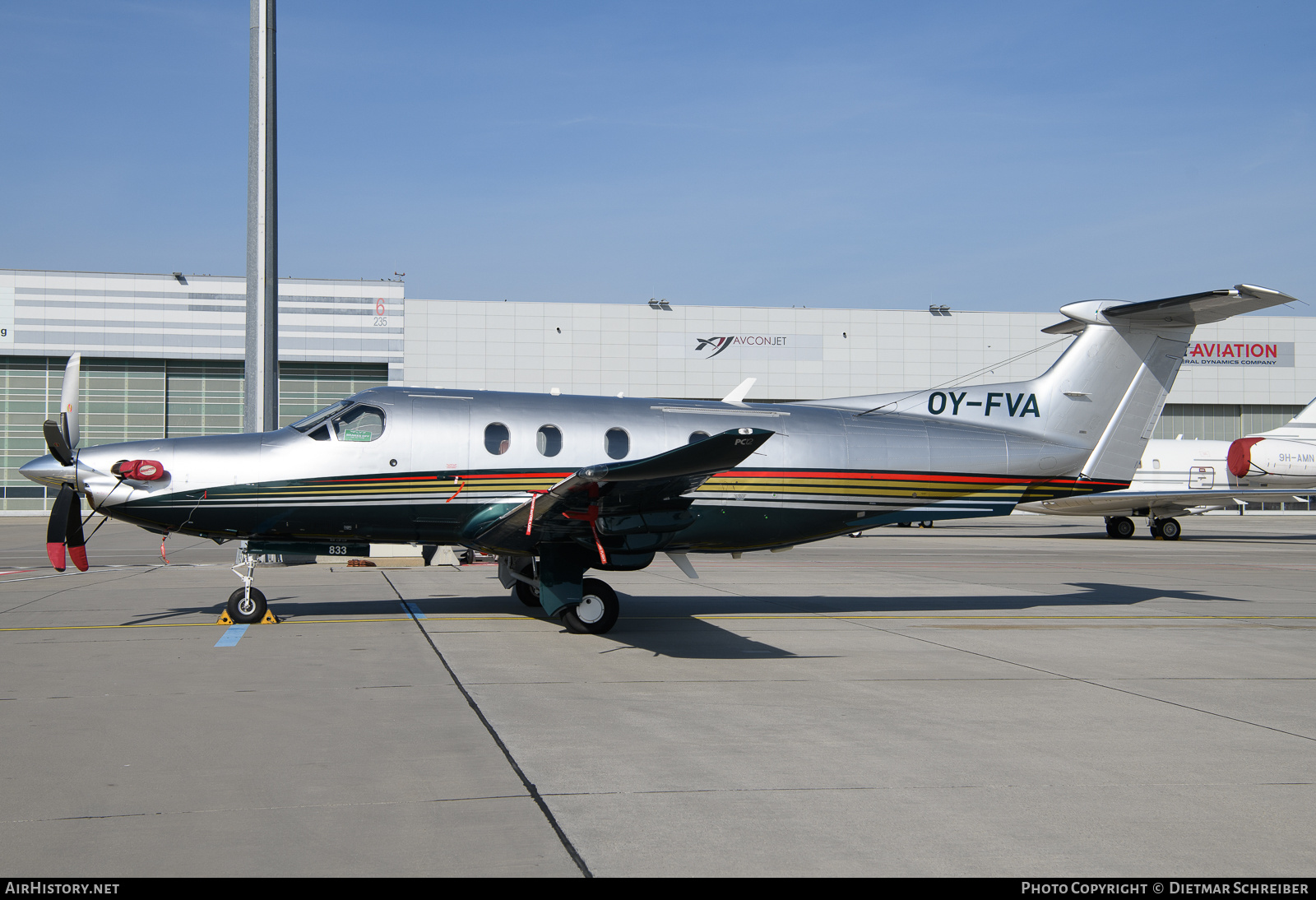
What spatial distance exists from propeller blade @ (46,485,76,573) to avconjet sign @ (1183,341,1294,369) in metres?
66.9

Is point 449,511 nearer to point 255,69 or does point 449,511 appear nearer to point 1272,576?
point 255,69

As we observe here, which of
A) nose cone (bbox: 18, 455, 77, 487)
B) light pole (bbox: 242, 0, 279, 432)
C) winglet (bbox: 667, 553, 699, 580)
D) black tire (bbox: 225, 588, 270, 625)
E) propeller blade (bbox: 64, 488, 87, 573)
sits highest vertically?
light pole (bbox: 242, 0, 279, 432)

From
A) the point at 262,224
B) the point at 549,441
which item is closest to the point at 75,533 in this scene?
the point at 549,441

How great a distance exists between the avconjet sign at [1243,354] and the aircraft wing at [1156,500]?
31.3 metres

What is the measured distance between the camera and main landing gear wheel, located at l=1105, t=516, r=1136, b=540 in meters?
36.7

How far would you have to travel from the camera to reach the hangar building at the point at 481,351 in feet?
174

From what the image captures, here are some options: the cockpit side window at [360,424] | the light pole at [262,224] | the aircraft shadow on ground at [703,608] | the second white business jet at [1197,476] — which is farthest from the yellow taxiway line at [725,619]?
the second white business jet at [1197,476]

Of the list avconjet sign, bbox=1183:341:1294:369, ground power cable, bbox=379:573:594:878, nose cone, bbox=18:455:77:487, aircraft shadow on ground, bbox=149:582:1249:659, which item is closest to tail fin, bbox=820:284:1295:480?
aircraft shadow on ground, bbox=149:582:1249:659

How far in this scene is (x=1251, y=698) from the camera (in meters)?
8.19

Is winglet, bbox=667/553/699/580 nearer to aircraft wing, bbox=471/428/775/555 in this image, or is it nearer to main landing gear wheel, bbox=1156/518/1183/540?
aircraft wing, bbox=471/428/775/555

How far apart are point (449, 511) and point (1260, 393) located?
67318 millimetres

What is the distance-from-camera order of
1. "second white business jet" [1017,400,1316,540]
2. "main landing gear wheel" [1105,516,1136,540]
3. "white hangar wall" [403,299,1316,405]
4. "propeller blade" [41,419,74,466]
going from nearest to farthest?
"propeller blade" [41,419,74,466] → "second white business jet" [1017,400,1316,540] → "main landing gear wheel" [1105,516,1136,540] → "white hangar wall" [403,299,1316,405]

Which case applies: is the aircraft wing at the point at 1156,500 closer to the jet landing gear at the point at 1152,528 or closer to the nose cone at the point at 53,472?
the jet landing gear at the point at 1152,528

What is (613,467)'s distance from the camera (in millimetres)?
9758
